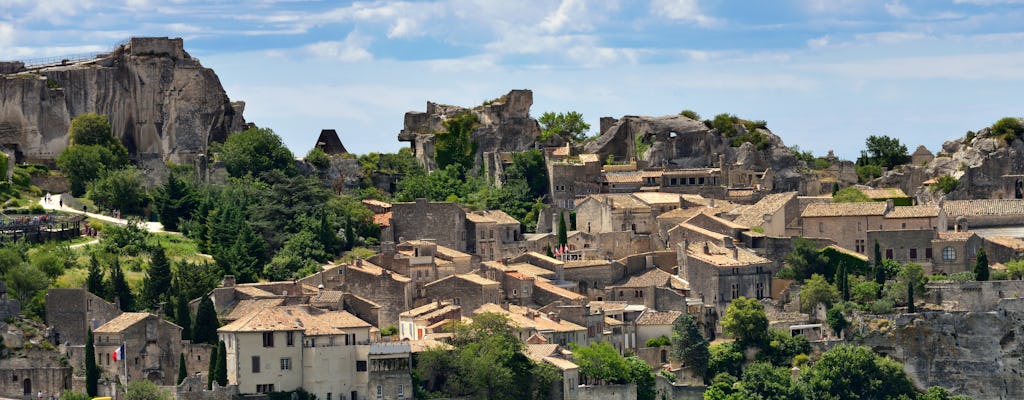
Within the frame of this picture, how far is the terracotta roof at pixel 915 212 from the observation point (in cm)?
8750

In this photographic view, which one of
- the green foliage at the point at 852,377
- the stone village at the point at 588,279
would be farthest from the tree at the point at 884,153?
the green foliage at the point at 852,377

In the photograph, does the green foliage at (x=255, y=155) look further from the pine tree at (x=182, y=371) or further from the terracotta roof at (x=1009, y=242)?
the terracotta roof at (x=1009, y=242)

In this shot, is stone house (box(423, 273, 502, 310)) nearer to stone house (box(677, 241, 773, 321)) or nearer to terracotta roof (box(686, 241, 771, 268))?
stone house (box(677, 241, 773, 321))

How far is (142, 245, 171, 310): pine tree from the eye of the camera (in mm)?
75438

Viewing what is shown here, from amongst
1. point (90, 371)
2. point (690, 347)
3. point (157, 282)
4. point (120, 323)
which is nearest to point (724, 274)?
point (690, 347)

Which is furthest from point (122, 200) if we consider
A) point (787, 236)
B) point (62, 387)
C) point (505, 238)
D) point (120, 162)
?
point (787, 236)

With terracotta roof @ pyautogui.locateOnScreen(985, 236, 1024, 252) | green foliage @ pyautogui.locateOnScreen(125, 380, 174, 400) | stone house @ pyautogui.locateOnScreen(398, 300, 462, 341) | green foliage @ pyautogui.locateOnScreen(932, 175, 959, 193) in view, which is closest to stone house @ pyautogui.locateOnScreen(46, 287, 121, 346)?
green foliage @ pyautogui.locateOnScreen(125, 380, 174, 400)

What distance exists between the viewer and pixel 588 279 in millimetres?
84625

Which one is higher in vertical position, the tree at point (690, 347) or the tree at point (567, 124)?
the tree at point (567, 124)

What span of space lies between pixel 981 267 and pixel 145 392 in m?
32.7

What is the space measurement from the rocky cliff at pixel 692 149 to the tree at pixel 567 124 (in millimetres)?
2313

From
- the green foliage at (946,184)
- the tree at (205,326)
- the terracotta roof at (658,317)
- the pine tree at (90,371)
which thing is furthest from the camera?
the green foliage at (946,184)

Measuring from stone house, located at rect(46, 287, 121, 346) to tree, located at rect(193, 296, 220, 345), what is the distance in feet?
9.70

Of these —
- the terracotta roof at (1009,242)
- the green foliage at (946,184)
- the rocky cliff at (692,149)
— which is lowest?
the terracotta roof at (1009,242)
